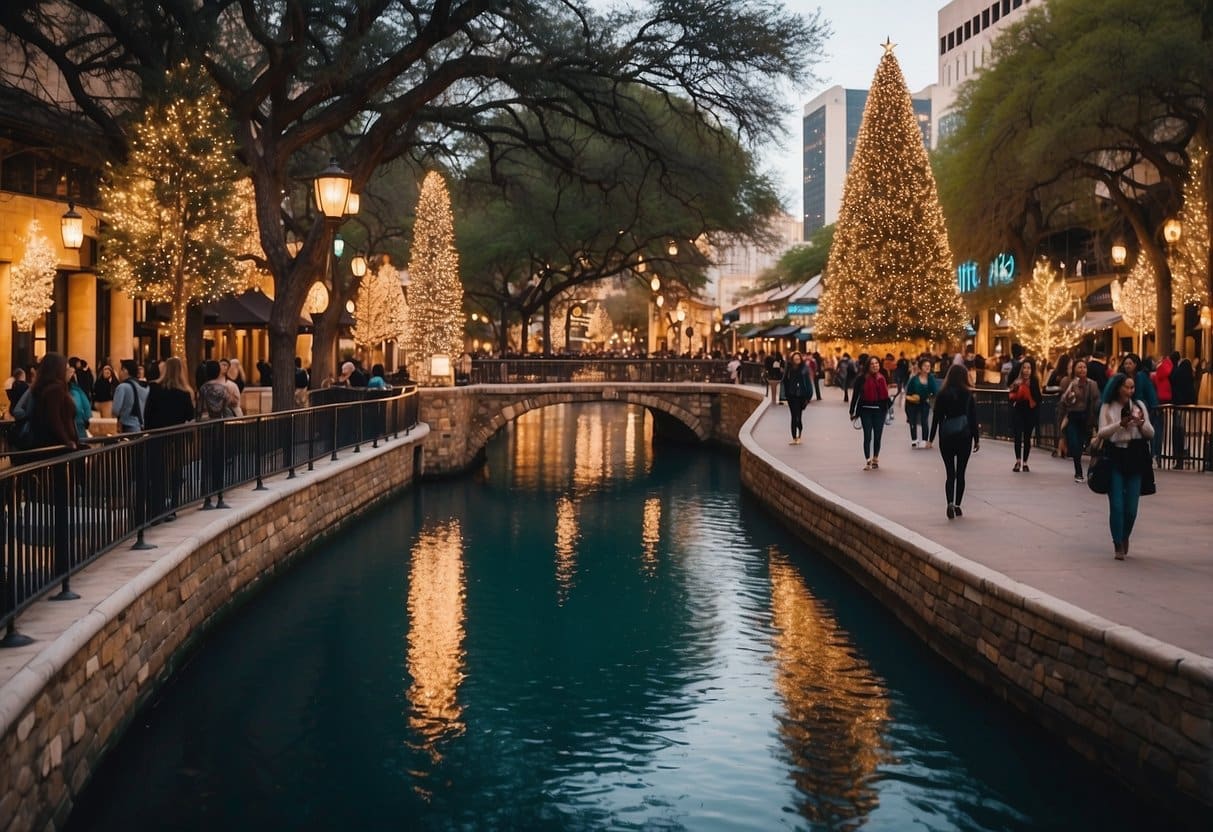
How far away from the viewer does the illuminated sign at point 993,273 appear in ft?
196

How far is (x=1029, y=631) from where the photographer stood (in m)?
10.1

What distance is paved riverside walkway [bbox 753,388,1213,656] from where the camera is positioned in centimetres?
1025

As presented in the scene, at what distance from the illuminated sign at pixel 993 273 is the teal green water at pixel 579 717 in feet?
134

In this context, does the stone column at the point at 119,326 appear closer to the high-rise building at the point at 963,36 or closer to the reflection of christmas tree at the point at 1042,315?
the reflection of christmas tree at the point at 1042,315

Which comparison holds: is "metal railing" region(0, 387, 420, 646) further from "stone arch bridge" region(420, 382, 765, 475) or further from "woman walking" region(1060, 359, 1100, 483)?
"stone arch bridge" region(420, 382, 765, 475)

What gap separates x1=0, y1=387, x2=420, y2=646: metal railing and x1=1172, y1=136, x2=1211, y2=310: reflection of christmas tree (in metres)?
23.3

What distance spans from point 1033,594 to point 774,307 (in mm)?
95805

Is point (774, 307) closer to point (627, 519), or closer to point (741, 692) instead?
point (627, 519)

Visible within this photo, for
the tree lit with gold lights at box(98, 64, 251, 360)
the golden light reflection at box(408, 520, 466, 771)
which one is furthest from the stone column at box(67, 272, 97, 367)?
the golden light reflection at box(408, 520, 466, 771)

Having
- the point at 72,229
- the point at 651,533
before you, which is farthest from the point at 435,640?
the point at 72,229

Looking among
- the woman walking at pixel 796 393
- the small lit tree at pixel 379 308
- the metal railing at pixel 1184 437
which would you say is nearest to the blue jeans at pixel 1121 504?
the metal railing at pixel 1184 437

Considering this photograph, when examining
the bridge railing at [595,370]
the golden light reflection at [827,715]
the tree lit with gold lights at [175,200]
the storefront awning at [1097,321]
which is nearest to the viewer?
the golden light reflection at [827,715]

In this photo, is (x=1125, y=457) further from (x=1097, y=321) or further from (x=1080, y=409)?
(x=1097, y=321)

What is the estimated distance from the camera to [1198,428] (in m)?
20.6
